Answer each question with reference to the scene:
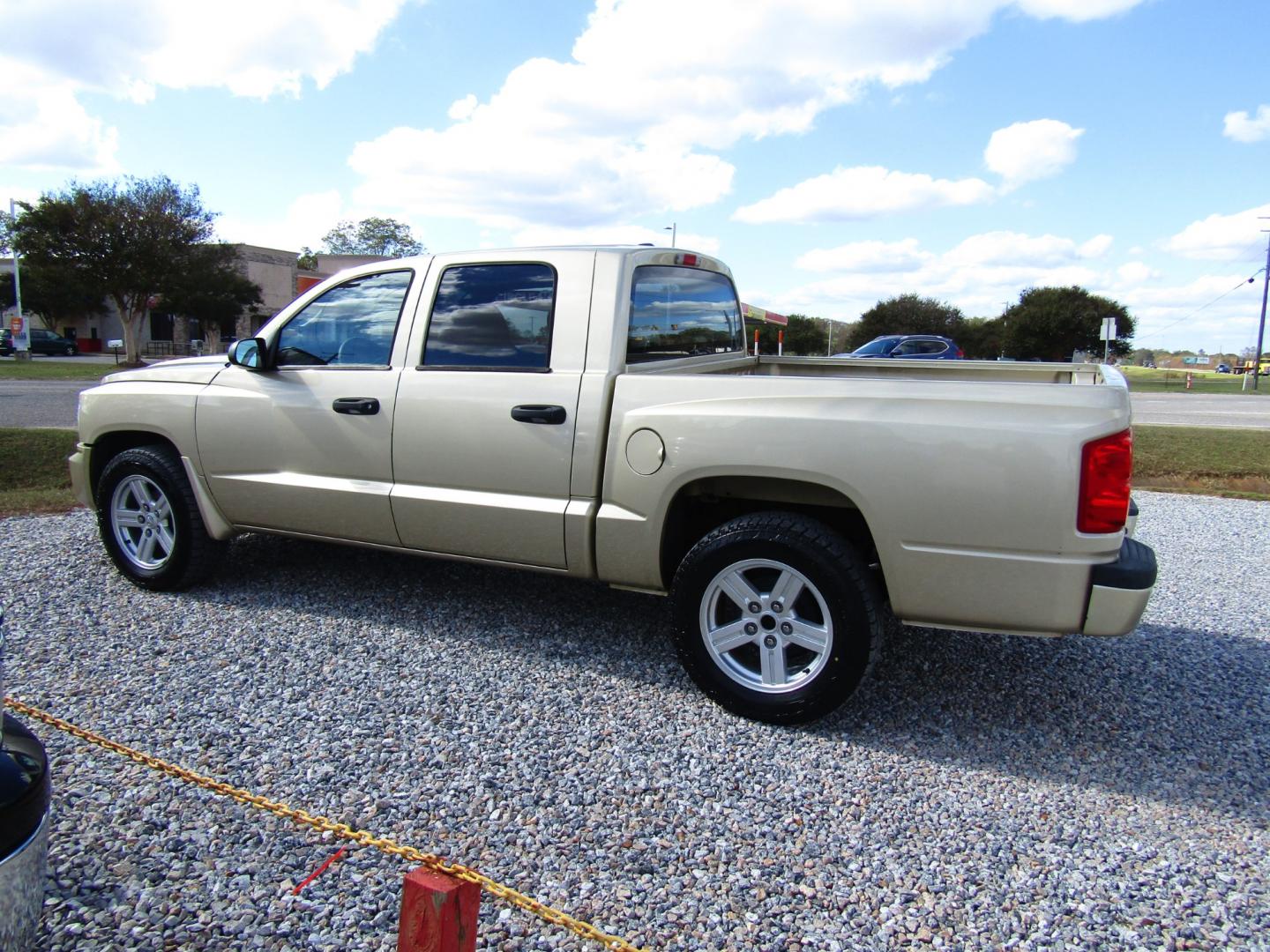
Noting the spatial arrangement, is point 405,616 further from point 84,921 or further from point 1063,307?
point 1063,307

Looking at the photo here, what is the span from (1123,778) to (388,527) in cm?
317

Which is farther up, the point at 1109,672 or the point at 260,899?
the point at 1109,672

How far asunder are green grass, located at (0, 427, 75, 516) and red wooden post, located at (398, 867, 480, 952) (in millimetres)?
6668

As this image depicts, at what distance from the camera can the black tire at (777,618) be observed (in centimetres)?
312

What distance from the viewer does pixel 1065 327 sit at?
50.7 m

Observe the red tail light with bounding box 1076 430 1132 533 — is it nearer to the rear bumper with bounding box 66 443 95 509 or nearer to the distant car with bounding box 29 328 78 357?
the rear bumper with bounding box 66 443 95 509

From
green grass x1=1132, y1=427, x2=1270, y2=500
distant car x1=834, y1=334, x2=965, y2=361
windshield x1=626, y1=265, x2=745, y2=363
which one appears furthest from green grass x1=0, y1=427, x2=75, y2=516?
distant car x1=834, y1=334, x2=965, y2=361

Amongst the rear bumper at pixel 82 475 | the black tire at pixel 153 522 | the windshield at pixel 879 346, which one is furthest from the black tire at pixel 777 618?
the windshield at pixel 879 346

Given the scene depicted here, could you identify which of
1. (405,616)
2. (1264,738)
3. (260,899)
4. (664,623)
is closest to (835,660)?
(664,623)

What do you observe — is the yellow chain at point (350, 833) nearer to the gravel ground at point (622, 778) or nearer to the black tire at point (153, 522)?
the gravel ground at point (622, 778)

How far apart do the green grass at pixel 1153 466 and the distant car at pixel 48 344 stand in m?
40.8

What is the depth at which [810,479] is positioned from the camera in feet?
10.2

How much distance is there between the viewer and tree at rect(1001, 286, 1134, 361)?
165 ft

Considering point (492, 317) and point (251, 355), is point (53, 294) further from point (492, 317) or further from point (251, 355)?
point (492, 317)
